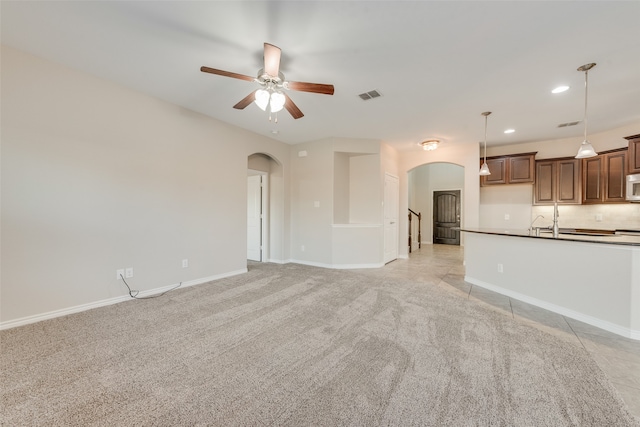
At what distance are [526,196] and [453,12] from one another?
5.43 meters

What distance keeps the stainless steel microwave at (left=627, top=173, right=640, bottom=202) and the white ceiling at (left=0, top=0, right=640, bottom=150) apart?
3.78 feet

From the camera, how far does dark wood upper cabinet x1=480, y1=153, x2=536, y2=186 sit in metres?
5.25

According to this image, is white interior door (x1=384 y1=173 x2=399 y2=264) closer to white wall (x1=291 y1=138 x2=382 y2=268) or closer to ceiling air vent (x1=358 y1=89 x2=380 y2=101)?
white wall (x1=291 y1=138 x2=382 y2=268)

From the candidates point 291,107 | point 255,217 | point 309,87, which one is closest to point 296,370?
point 309,87

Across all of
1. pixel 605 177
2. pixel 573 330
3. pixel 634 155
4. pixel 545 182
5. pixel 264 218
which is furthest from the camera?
pixel 264 218

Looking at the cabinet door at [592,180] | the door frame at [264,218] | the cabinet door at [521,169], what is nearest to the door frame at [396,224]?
the cabinet door at [521,169]

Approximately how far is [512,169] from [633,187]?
1751 millimetres

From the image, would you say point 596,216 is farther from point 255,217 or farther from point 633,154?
point 255,217

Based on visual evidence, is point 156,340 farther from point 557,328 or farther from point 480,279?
point 480,279

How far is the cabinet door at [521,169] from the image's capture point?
525 cm

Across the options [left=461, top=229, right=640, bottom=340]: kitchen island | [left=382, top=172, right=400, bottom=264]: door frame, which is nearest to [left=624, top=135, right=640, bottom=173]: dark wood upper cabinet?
[left=461, top=229, right=640, bottom=340]: kitchen island

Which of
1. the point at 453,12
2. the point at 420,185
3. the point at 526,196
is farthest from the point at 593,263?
the point at 420,185

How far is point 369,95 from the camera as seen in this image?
3.28 meters

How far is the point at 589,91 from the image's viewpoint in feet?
10.4
